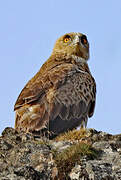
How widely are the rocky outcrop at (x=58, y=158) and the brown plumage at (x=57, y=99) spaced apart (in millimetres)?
1672

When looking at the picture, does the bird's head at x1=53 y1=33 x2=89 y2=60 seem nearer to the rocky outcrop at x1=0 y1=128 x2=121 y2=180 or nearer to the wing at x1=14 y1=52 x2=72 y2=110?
the wing at x1=14 y1=52 x2=72 y2=110

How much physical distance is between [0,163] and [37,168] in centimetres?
67

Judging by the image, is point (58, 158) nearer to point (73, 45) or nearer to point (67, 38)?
point (73, 45)

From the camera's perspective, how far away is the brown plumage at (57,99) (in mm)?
10891

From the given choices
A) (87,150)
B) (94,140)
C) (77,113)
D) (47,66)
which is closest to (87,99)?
(77,113)

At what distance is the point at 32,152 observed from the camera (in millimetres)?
8242

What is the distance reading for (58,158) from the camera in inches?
310

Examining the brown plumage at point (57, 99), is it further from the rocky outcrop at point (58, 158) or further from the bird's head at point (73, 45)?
the rocky outcrop at point (58, 158)

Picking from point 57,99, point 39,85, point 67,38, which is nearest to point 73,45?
point 67,38

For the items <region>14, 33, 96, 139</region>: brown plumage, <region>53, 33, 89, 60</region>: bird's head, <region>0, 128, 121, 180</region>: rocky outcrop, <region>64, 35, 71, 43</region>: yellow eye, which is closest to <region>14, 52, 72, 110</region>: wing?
<region>14, 33, 96, 139</region>: brown plumage

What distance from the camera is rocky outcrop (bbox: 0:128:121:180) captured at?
7.52m

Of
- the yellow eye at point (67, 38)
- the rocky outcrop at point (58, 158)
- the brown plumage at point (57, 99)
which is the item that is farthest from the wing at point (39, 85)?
the yellow eye at point (67, 38)

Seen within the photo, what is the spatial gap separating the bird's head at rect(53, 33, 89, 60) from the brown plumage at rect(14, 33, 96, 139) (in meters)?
1.09

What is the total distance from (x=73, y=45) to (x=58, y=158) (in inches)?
272
